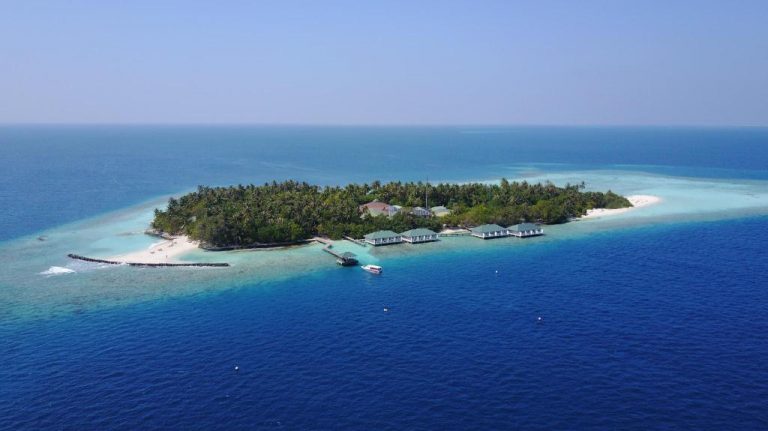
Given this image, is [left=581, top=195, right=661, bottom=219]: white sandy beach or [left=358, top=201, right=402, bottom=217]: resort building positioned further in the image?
[left=581, top=195, right=661, bottom=219]: white sandy beach

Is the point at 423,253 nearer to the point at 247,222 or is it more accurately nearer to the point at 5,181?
the point at 247,222

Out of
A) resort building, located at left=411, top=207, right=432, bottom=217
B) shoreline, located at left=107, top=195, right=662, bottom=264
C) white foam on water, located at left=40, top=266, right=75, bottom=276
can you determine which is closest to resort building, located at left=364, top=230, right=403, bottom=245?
shoreline, located at left=107, top=195, right=662, bottom=264

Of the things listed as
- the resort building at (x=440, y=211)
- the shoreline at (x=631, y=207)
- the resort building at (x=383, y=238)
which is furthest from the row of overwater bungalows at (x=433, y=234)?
the shoreline at (x=631, y=207)

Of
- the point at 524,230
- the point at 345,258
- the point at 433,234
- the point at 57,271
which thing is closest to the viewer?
the point at 57,271

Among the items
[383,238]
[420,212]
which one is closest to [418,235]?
[383,238]

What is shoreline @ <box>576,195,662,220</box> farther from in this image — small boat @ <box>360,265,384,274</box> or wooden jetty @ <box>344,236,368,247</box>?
small boat @ <box>360,265,384,274</box>

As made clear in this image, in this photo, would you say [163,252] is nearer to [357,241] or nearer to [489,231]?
[357,241]

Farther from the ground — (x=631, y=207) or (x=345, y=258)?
(x=631, y=207)
